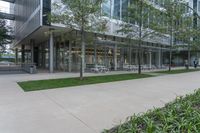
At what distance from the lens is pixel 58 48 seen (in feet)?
93.7

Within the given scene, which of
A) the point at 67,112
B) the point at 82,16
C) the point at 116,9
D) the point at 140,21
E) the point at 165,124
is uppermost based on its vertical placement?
the point at 116,9

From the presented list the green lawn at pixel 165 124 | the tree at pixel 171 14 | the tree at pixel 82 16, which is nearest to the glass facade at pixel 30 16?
the tree at pixel 82 16

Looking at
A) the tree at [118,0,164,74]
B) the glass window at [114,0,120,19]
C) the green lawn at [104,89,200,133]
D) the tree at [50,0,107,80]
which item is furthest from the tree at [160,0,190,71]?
the green lawn at [104,89,200,133]

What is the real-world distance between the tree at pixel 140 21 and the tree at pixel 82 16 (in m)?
6.16

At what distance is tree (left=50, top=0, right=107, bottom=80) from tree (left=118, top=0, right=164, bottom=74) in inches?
243

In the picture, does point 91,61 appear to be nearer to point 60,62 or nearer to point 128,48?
point 60,62

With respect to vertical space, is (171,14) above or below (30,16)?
above

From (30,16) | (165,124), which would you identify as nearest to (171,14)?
(30,16)

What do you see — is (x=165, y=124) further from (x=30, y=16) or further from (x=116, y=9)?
(x=30, y=16)

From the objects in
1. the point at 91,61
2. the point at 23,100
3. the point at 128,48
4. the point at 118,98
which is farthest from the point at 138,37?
the point at 23,100

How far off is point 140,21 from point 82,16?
26.3 feet

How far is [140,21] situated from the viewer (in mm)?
20328

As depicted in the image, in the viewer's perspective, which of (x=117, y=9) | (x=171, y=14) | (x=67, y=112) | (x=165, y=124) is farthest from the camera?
(x=117, y=9)

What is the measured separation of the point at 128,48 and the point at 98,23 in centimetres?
1654
